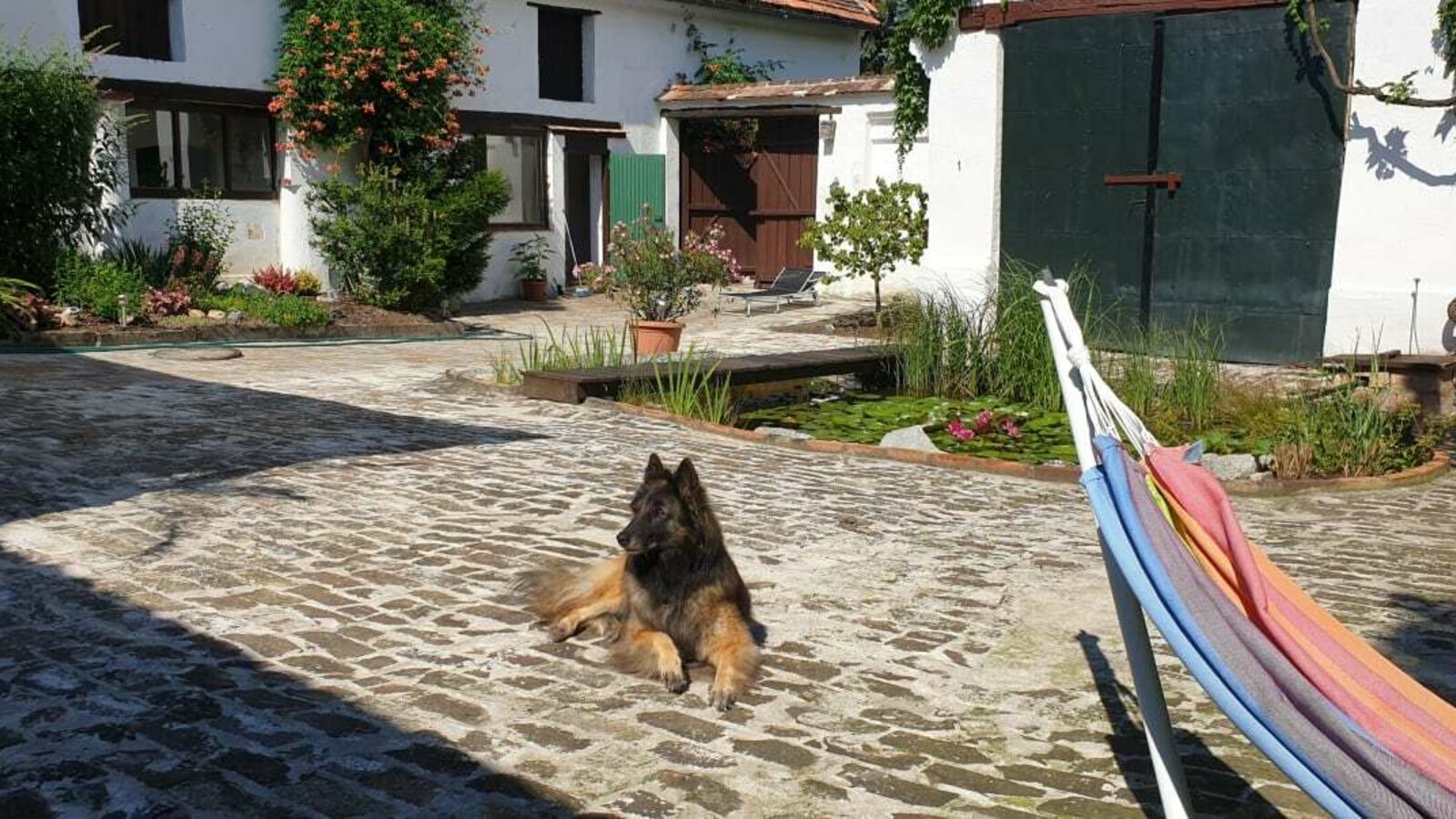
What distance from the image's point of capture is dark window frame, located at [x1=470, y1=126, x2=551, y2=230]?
20375mm

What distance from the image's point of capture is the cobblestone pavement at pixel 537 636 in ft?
12.1

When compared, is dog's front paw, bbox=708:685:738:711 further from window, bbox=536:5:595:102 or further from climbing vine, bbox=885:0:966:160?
window, bbox=536:5:595:102

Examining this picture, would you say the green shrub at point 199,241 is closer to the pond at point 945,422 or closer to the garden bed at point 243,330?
the garden bed at point 243,330

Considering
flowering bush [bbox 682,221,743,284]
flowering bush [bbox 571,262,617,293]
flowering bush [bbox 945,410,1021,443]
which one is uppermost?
flowering bush [bbox 682,221,743,284]

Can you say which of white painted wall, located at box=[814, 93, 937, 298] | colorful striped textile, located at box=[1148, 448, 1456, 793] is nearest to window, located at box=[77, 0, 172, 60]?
white painted wall, located at box=[814, 93, 937, 298]

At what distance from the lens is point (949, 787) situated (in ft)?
12.2

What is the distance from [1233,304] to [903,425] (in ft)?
16.4

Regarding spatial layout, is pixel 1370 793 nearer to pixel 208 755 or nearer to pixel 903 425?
pixel 208 755

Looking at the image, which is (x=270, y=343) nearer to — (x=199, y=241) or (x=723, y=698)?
(x=199, y=241)

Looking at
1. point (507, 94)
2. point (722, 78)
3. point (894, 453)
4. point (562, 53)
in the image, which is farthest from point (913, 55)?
point (894, 453)

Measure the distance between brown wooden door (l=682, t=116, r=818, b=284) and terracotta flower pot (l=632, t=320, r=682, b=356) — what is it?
32.7 feet

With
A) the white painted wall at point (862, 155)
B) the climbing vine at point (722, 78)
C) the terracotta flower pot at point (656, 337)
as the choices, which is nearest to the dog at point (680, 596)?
the terracotta flower pot at point (656, 337)

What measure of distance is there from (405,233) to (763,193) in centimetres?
844

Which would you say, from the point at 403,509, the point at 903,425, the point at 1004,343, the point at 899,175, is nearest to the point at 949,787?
the point at 403,509
